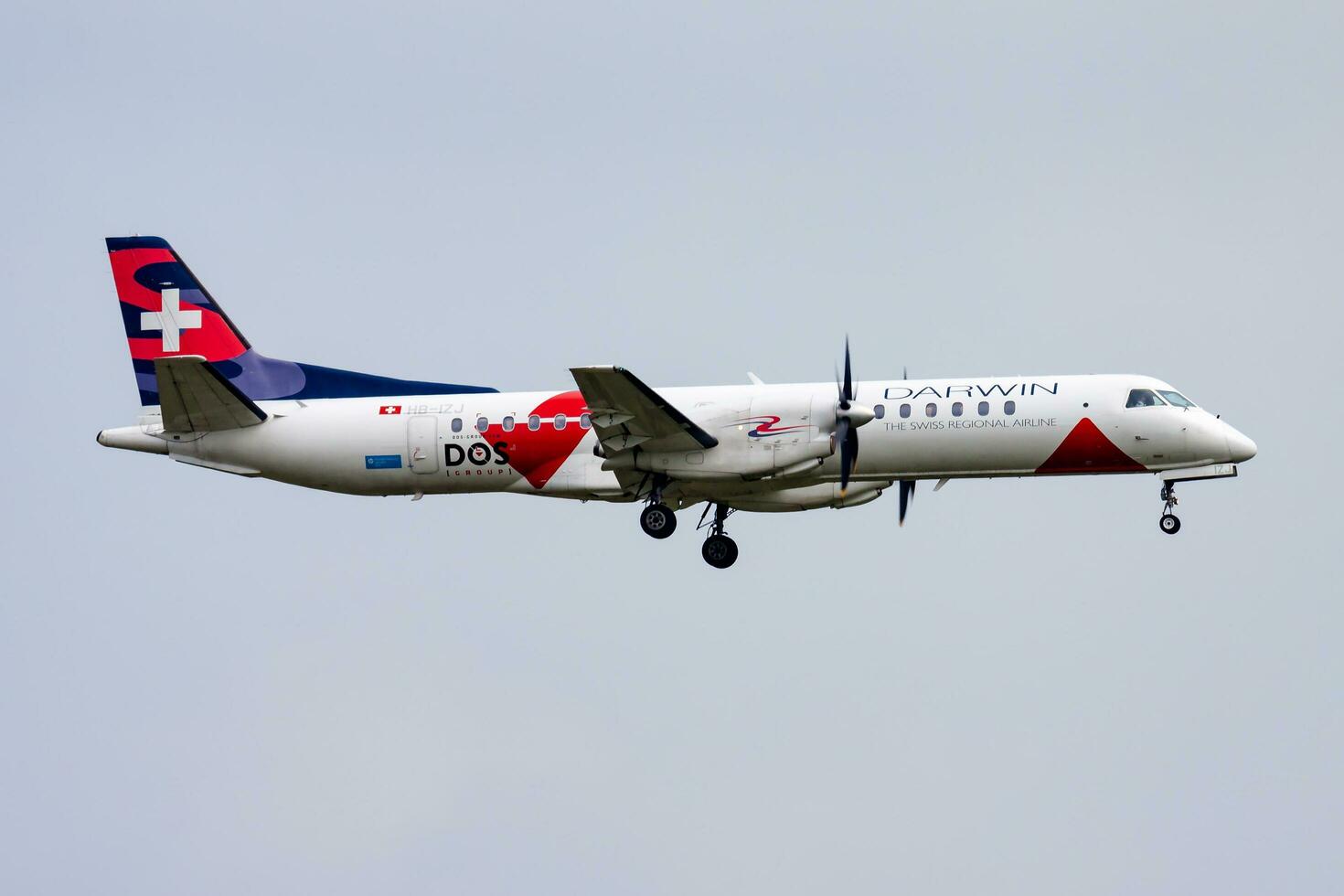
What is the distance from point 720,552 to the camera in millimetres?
36375

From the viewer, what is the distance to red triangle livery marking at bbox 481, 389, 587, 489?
35.6m

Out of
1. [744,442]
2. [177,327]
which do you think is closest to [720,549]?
[744,442]

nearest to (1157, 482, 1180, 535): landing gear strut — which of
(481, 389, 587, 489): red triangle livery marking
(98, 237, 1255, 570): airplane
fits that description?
(98, 237, 1255, 570): airplane

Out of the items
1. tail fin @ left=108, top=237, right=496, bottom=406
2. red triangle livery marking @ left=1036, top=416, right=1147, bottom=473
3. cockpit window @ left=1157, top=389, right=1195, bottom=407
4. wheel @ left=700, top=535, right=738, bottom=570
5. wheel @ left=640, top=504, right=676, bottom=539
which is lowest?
wheel @ left=700, top=535, right=738, bottom=570

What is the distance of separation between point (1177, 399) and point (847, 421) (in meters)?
6.55

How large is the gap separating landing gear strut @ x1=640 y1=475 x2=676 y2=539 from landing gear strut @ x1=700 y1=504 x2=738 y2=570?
1.66m

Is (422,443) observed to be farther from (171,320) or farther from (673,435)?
(171,320)

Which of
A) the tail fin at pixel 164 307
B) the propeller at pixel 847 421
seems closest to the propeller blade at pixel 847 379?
the propeller at pixel 847 421

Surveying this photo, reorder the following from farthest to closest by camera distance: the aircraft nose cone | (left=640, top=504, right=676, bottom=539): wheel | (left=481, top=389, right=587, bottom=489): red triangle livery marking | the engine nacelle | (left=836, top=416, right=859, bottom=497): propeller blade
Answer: the engine nacelle → (left=481, top=389, right=587, bottom=489): red triangle livery marking → (left=640, top=504, right=676, bottom=539): wheel → the aircraft nose cone → (left=836, top=416, right=859, bottom=497): propeller blade

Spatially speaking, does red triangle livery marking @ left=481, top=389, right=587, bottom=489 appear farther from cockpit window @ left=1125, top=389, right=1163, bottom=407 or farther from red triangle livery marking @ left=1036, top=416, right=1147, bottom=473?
cockpit window @ left=1125, top=389, right=1163, bottom=407

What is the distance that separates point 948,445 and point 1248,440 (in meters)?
5.74

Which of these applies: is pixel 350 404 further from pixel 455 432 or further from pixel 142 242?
pixel 142 242

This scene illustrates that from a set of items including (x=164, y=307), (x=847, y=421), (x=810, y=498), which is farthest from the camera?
(x=164, y=307)

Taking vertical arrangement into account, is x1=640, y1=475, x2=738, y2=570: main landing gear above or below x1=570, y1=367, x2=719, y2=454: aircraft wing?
below
